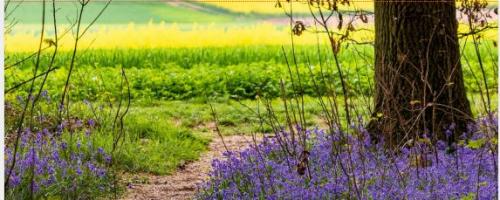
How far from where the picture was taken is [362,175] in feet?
17.0

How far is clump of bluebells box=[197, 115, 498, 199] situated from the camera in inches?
190

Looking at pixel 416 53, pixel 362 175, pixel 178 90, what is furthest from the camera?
pixel 178 90

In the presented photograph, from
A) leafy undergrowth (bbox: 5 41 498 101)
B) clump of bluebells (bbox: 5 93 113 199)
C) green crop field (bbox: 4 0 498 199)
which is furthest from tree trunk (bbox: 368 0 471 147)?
leafy undergrowth (bbox: 5 41 498 101)

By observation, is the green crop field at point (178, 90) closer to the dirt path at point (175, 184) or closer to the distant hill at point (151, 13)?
the dirt path at point (175, 184)

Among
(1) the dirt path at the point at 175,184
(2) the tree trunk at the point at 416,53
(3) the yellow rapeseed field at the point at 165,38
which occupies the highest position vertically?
(2) the tree trunk at the point at 416,53

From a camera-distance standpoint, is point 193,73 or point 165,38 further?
point 165,38

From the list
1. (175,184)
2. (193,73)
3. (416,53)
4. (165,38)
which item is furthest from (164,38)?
(416,53)

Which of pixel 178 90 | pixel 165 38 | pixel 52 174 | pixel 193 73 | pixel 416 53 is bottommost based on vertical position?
pixel 178 90

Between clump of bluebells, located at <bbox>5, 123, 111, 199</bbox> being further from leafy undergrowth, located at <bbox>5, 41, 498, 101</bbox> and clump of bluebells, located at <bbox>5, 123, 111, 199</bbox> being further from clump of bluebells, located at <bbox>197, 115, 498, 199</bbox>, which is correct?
leafy undergrowth, located at <bbox>5, 41, 498, 101</bbox>

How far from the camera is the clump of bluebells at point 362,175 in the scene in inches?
190

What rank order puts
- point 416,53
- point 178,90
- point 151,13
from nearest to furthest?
point 416,53, point 178,90, point 151,13

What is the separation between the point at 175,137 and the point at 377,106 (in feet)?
7.65

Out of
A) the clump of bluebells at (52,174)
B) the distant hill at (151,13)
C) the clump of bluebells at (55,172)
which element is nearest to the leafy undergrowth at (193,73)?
the clump of bluebells at (55,172)

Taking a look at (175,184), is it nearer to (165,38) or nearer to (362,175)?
(362,175)
